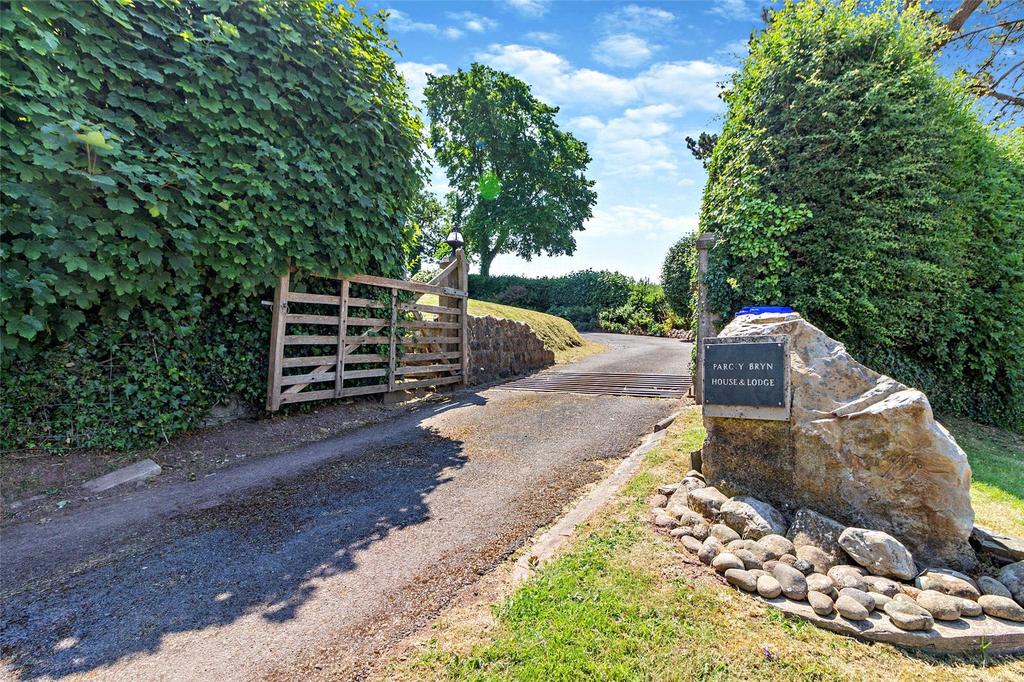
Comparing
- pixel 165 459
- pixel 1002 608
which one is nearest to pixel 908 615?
pixel 1002 608

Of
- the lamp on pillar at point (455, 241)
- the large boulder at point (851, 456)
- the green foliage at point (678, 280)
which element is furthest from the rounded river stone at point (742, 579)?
the green foliage at point (678, 280)

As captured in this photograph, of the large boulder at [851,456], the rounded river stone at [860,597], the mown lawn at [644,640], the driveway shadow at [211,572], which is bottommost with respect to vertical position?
the driveway shadow at [211,572]

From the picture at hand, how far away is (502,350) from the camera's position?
1052 cm

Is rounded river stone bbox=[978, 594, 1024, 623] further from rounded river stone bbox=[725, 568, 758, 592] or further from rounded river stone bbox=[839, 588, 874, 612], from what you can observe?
rounded river stone bbox=[725, 568, 758, 592]

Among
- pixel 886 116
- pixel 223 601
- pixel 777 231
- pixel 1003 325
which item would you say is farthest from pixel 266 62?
pixel 1003 325

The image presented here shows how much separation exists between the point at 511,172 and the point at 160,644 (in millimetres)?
29410

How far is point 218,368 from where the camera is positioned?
512cm

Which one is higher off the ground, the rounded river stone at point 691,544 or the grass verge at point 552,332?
the grass verge at point 552,332

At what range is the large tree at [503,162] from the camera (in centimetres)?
2727

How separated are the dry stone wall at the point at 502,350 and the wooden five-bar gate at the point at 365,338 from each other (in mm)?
637

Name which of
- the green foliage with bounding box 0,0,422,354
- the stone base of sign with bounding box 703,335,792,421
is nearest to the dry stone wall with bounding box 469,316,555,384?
the green foliage with bounding box 0,0,422,354

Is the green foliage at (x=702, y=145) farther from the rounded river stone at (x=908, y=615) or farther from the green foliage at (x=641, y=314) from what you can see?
the rounded river stone at (x=908, y=615)

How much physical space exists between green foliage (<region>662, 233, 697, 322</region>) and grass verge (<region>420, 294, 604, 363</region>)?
7.16 metres

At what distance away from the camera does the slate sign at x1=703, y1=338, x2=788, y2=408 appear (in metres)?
3.21
